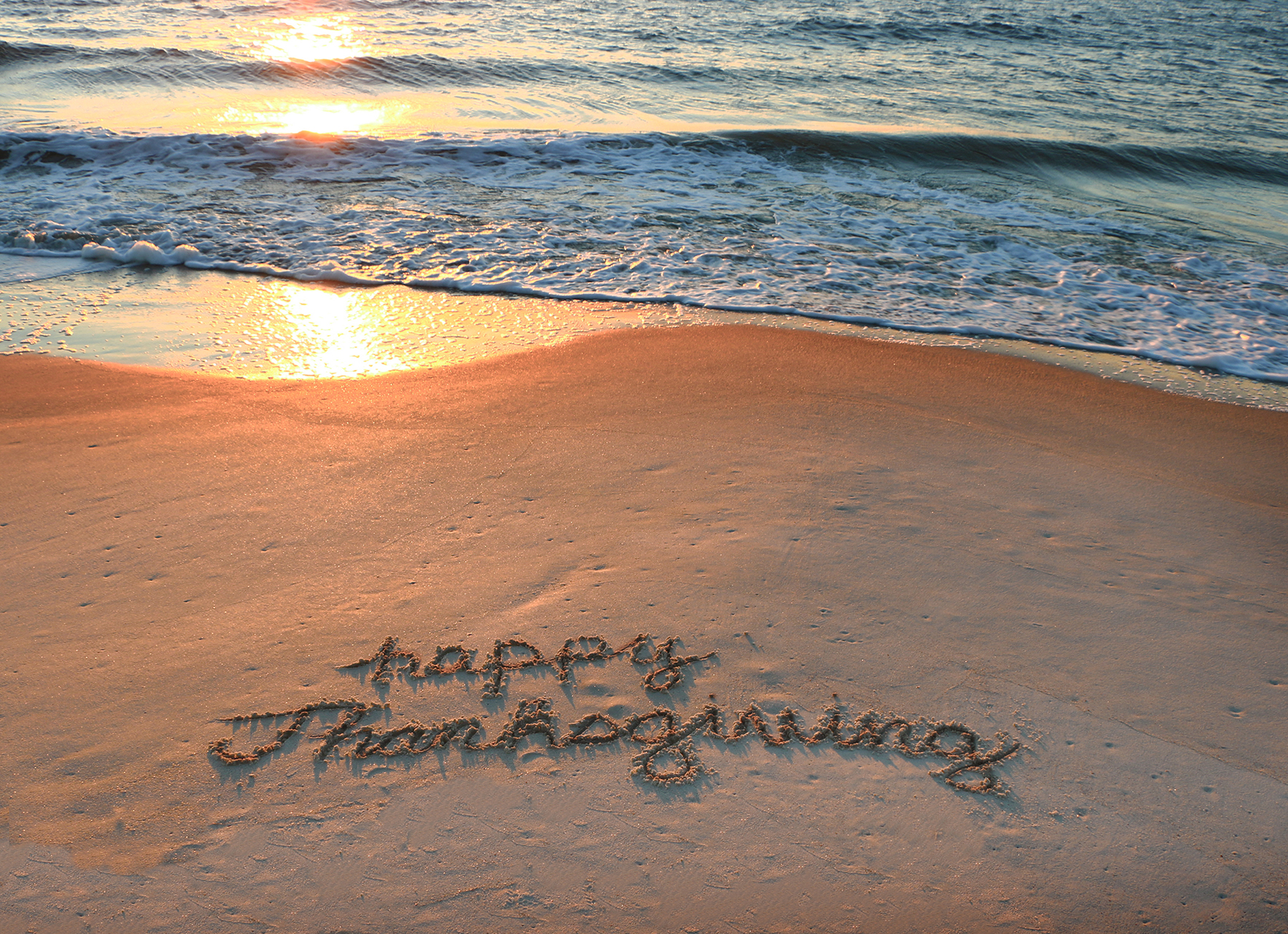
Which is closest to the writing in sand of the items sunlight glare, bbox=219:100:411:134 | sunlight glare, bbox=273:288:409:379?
sunlight glare, bbox=273:288:409:379

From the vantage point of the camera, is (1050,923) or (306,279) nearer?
(1050,923)

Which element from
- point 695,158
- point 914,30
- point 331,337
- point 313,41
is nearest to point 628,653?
point 331,337

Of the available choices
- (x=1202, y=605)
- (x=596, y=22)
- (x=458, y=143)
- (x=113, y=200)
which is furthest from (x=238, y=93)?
(x=1202, y=605)

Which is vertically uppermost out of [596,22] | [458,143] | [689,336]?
[596,22]

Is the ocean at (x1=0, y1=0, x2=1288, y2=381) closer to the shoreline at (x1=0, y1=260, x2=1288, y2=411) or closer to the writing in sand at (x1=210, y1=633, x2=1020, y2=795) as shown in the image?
the shoreline at (x1=0, y1=260, x2=1288, y2=411)

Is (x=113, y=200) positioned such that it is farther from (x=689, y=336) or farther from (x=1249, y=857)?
(x=1249, y=857)

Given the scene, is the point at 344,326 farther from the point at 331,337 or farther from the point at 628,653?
the point at 628,653

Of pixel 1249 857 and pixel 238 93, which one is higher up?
pixel 238 93
